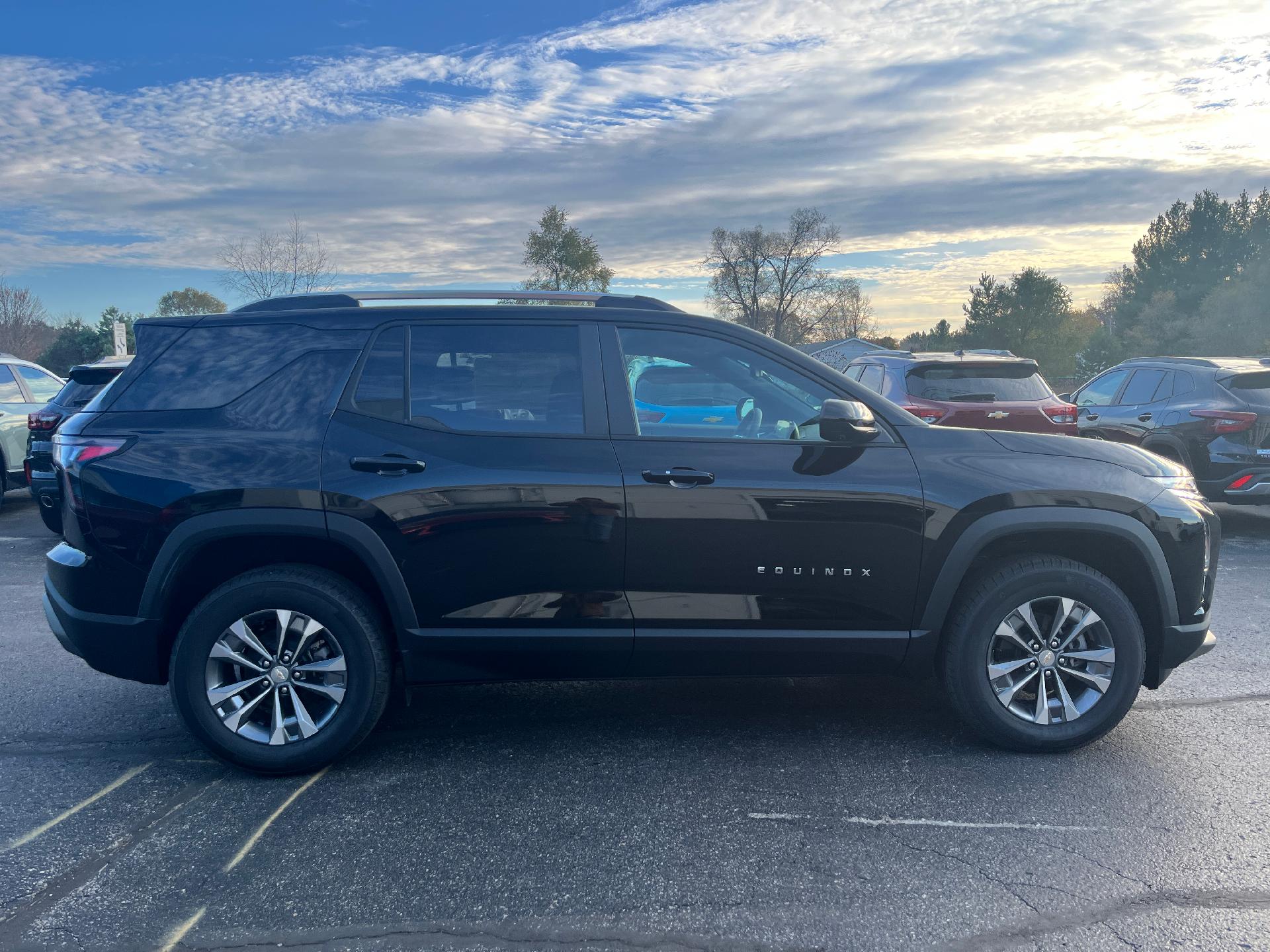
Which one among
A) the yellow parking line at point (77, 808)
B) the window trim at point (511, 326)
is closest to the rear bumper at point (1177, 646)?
the window trim at point (511, 326)

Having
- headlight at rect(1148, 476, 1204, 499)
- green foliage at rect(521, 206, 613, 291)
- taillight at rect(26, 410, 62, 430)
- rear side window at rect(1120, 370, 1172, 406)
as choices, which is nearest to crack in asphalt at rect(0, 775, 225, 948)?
headlight at rect(1148, 476, 1204, 499)

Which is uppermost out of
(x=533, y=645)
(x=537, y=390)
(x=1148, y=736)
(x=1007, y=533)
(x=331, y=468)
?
(x=537, y=390)

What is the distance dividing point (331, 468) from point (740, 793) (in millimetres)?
2011

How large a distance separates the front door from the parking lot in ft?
1.60

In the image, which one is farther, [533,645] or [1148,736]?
[1148,736]

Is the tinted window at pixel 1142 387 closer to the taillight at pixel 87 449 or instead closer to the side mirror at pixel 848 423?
the side mirror at pixel 848 423

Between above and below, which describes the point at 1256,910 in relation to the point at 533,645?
below

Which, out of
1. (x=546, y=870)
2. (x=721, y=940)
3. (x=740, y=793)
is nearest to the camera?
(x=721, y=940)

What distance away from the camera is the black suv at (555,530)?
3.70m

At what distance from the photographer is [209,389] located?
3.86 metres

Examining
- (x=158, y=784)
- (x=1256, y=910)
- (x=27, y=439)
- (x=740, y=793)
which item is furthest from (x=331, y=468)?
(x=27, y=439)

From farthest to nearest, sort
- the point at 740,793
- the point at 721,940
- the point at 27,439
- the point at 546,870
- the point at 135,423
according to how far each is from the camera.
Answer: the point at 27,439, the point at 135,423, the point at 740,793, the point at 546,870, the point at 721,940

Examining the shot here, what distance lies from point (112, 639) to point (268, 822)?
1036mm

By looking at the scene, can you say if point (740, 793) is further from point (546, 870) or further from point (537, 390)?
point (537, 390)
